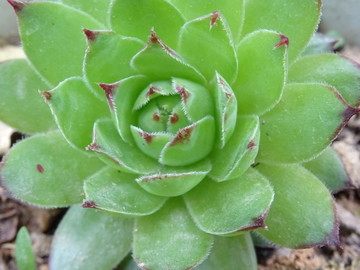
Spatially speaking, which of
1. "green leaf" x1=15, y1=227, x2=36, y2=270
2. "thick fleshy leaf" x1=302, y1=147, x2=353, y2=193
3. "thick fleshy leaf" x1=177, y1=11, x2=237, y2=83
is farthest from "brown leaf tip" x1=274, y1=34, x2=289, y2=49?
"green leaf" x1=15, y1=227, x2=36, y2=270

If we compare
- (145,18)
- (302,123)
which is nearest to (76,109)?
(145,18)

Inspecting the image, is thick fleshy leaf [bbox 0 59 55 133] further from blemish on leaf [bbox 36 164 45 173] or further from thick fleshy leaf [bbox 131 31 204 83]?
thick fleshy leaf [bbox 131 31 204 83]

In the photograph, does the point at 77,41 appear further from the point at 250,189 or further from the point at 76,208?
the point at 250,189

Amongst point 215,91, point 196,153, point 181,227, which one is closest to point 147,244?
point 181,227

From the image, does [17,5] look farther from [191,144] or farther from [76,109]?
[191,144]

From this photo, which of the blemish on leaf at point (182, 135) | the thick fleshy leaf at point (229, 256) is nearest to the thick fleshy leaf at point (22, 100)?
the blemish on leaf at point (182, 135)

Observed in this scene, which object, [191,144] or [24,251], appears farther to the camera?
[24,251]
